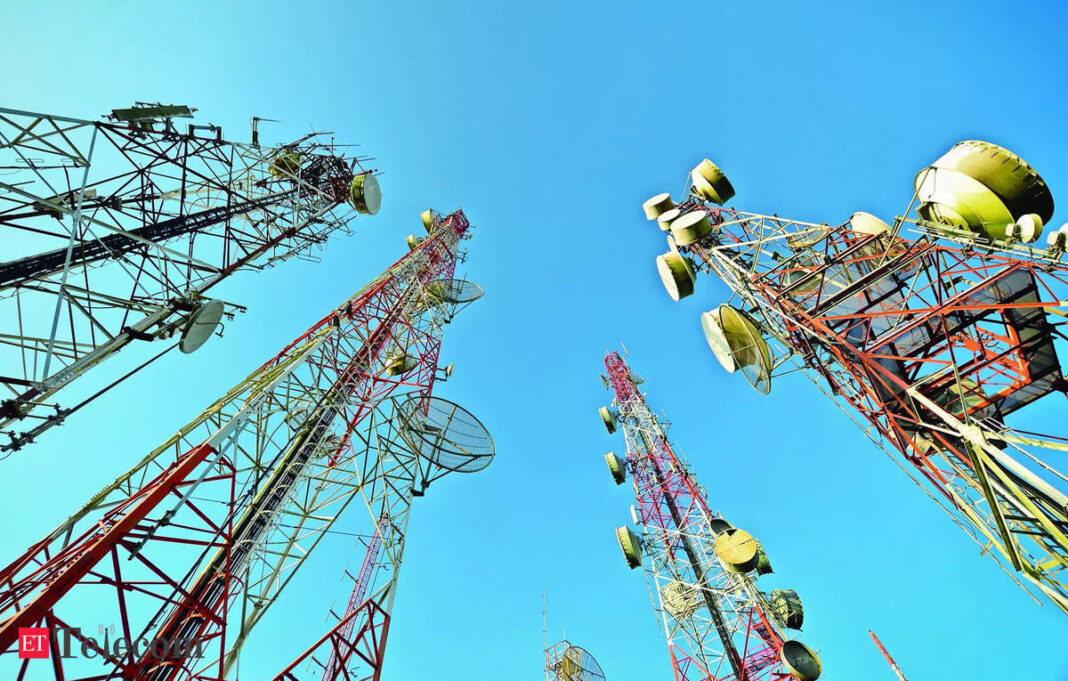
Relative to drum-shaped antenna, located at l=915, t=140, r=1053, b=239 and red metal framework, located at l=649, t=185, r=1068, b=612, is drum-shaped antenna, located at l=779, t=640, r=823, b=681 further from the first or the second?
drum-shaped antenna, located at l=915, t=140, r=1053, b=239

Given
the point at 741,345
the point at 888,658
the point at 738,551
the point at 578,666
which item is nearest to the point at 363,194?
the point at 741,345

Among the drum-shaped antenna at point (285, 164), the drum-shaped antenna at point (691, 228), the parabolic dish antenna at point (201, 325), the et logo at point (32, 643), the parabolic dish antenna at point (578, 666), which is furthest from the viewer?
the parabolic dish antenna at point (578, 666)

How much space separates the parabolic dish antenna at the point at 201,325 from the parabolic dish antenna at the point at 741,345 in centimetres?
1356

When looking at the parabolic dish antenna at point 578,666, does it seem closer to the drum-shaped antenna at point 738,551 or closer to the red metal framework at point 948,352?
the drum-shaped antenna at point 738,551

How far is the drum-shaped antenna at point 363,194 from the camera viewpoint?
766 inches

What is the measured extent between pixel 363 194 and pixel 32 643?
17.1 meters

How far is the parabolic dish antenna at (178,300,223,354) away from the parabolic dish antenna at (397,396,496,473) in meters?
5.82

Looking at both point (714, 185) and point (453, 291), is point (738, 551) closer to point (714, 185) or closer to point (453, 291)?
point (714, 185)

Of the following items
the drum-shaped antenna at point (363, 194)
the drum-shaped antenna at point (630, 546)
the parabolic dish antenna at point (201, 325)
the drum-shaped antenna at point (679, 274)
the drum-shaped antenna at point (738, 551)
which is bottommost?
the drum-shaped antenna at point (738, 551)

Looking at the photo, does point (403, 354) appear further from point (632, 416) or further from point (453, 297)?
point (632, 416)

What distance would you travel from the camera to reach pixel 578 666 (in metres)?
24.4

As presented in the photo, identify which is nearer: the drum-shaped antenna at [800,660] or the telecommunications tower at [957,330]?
the telecommunications tower at [957,330]

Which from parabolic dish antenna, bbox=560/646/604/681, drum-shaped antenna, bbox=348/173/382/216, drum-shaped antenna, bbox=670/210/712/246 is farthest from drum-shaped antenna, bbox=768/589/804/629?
drum-shaped antenna, bbox=348/173/382/216

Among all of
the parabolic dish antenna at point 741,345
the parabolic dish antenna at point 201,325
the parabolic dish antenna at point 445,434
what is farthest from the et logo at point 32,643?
the parabolic dish antenna at point 741,345
